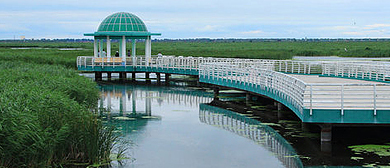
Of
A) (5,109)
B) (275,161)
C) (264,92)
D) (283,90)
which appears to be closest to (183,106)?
(264,92)

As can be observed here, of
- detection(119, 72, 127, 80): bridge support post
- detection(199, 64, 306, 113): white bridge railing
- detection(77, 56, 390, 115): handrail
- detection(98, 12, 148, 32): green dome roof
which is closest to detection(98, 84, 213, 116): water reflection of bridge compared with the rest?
detection(199, 64, 306, 113): white bridge railing

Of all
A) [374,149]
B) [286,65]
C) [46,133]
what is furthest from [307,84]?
[286,65]

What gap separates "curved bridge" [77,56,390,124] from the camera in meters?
15.0

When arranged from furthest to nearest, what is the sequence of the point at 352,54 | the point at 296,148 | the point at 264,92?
the point at 352,54, the point at 264,92, the point at 296,148

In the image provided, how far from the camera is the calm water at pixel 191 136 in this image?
1385cm

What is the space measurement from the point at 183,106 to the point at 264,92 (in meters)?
3.68

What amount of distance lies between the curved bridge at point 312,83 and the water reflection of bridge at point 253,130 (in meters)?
0.98

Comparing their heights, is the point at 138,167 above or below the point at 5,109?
below

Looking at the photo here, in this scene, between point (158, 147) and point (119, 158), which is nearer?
point (119, 158)

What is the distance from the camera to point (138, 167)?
13117 millimetres

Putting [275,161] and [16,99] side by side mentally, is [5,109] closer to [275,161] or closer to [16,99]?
[16,99]

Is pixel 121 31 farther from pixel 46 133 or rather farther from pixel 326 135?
pixel 46 133

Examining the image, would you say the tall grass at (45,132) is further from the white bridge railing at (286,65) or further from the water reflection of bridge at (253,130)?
the white bridge railing at (286,65)

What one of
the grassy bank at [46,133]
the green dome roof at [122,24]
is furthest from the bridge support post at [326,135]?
the green dome roof at [122,24]
